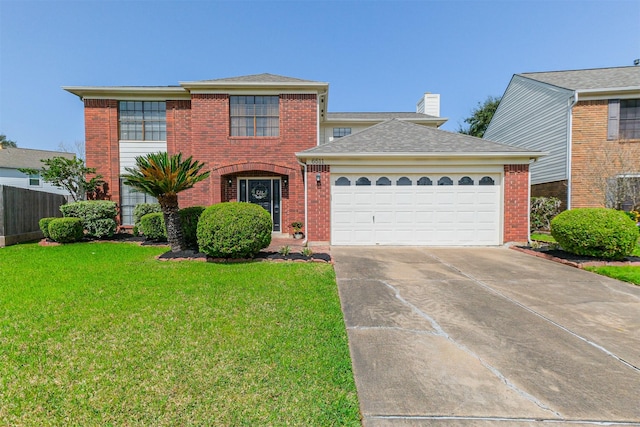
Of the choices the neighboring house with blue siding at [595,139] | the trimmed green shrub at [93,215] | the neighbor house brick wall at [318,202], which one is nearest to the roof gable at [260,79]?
the neighbor house brick wall at [318,202]

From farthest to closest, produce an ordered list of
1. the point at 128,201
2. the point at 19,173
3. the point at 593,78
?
the point at 19,173 → the point at 593,78 → the point at 128,201

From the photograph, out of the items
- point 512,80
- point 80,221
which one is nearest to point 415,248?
point 80,221

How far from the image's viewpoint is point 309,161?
10242 mm

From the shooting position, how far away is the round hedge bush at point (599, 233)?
23.9 feet

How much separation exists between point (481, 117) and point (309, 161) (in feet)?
92.3

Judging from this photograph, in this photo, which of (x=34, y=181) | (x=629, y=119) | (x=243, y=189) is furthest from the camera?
(x=34, y=181)

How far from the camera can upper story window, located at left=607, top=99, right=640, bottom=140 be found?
42.3ft

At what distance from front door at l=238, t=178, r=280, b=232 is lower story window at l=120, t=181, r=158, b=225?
14.0ft

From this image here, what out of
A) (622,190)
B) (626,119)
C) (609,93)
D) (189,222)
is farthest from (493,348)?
(626,119)

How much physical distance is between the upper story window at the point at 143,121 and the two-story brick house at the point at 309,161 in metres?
0.04

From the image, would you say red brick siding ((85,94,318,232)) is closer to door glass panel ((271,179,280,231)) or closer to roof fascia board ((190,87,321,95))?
roof fascia board ((190,87,321,95))

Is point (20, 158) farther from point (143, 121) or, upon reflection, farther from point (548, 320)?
point (548, 320)

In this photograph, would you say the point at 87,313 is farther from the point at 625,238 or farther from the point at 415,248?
the point at 625,238

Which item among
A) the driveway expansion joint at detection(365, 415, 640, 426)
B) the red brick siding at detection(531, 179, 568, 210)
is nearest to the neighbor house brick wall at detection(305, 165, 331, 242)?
the driveway expansion joint at detection(365, 415, 640, 426)
